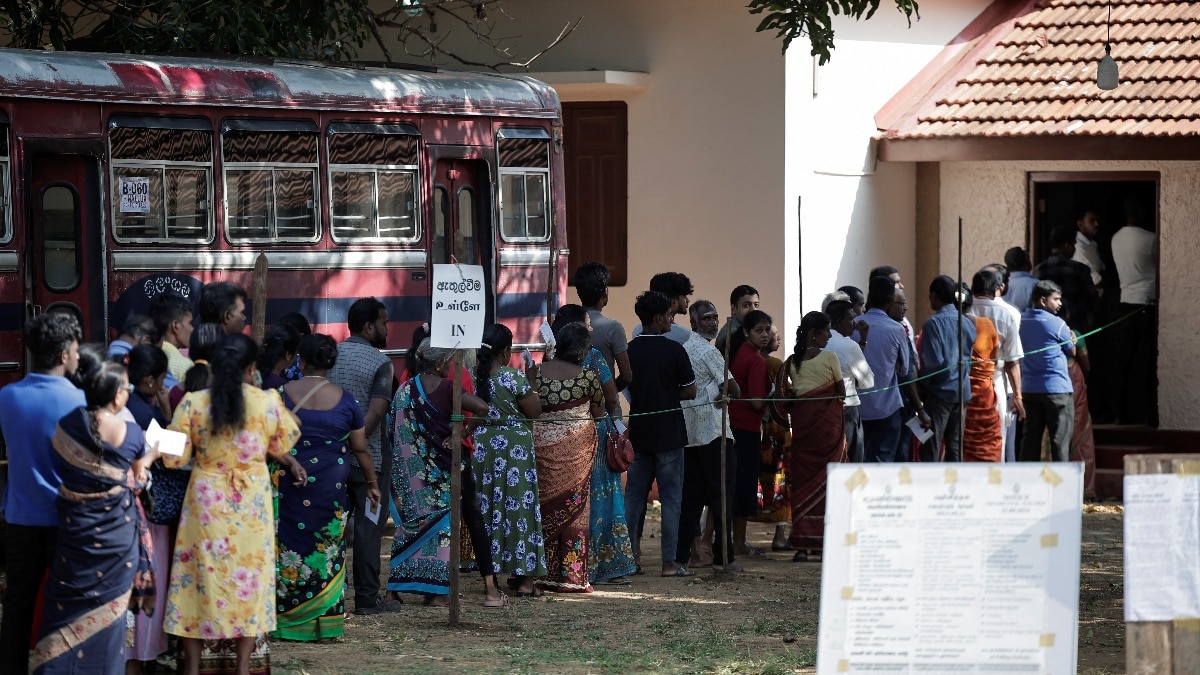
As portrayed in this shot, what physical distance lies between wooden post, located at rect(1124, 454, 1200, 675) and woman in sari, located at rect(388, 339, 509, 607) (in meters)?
4.42

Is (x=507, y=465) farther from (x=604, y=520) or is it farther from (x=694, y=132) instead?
(x=694, y=132)

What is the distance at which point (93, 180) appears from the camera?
1121 centimetres

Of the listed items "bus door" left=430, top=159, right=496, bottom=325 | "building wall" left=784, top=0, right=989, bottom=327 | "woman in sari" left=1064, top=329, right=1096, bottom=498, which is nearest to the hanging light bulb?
"woman in sari" left=1064, top=329, right=1096, bottom=498

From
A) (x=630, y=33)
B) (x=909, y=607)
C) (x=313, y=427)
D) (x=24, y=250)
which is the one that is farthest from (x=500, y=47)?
(x=909, y=607)

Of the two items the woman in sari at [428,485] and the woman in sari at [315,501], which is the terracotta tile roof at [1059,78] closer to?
the woman in sari at [428,485]

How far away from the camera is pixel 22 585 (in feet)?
23.1

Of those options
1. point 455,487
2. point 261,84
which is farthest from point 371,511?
point 261,84

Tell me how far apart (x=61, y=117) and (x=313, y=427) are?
148 inches

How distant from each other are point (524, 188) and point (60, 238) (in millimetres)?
3950

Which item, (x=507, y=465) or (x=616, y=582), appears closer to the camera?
(x=507, y=465)

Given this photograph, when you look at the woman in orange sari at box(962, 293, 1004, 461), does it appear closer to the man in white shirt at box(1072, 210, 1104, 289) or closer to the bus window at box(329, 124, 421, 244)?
the man in white shirt at box(1072, 210, 1104, 289)

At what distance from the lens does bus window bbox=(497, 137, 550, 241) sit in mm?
13742

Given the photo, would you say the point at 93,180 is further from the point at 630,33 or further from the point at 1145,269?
the point at 1145,269

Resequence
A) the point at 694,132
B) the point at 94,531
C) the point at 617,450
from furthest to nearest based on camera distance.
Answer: the point at 694,132 → the point at 617,450 → the point at 94,531
